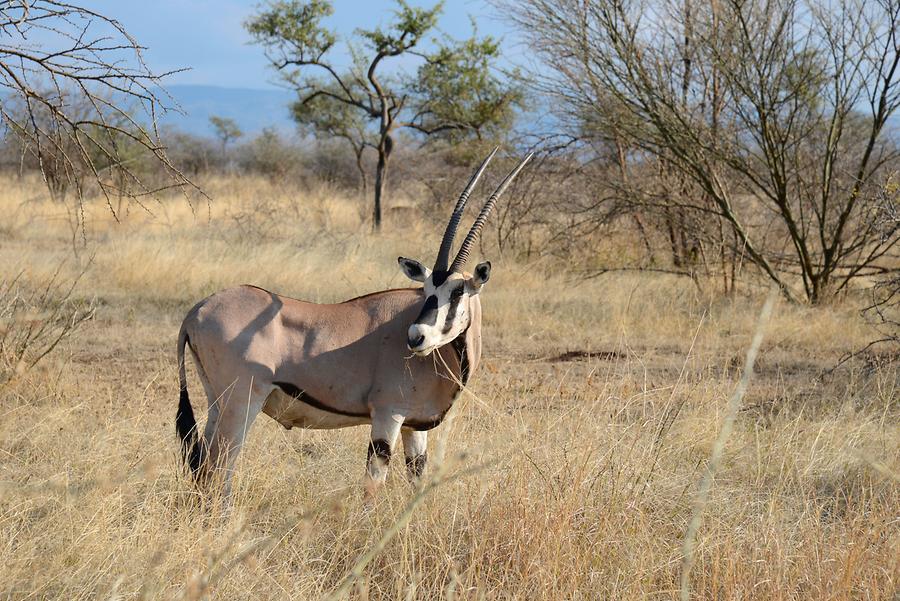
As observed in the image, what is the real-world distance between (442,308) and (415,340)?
9.6 inches

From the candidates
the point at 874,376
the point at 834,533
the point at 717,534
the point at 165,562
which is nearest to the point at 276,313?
the point at 165,562

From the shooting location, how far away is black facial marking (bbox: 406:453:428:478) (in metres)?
3.87

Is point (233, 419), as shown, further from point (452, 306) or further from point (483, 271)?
point (483, 271)

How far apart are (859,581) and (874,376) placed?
334cm

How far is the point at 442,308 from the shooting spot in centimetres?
357

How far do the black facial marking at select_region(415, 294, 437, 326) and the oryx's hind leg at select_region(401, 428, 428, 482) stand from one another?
2.12 ft

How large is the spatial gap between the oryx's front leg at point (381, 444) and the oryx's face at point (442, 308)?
1.02 ft

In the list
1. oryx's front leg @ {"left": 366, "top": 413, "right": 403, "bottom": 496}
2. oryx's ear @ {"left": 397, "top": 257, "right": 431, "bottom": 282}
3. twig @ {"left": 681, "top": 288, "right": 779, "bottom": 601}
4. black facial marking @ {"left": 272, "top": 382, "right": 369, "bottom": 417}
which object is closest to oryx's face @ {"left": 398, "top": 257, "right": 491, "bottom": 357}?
oryx's ear @ {"left": 397, "top": 257, "right": 431, "bottom": 282}

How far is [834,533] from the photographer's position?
3322mm

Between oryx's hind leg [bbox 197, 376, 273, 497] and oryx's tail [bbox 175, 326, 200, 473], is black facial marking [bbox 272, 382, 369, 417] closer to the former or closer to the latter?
oryx's hind leg [bbox 197, 376, 273, 497]

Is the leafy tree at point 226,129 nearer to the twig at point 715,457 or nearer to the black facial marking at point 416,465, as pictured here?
the black facial marking at point 416,465

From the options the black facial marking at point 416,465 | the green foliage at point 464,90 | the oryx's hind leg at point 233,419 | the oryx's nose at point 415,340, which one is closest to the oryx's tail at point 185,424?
the oryx's hind leg at point 233,419

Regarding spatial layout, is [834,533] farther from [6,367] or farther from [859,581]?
[6,367]

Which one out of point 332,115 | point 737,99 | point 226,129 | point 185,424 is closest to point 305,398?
A: point 185,424
